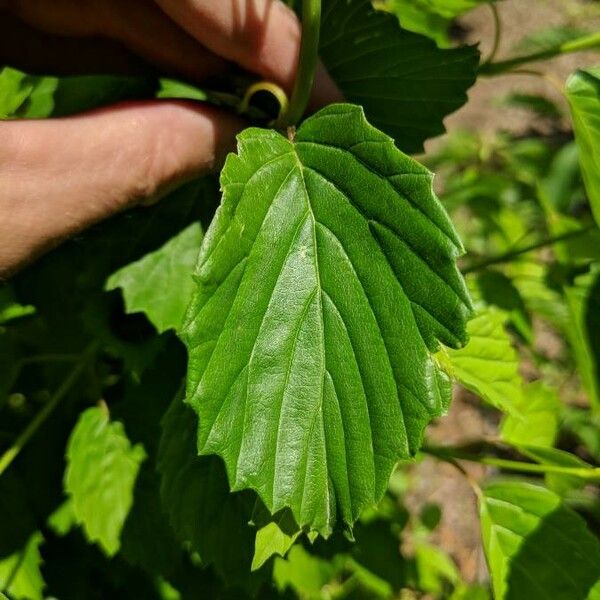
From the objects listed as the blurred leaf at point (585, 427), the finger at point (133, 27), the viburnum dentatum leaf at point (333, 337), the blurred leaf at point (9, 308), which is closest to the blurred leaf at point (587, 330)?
the viburnum dentatum leaf at point (333, 337)

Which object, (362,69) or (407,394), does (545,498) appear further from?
(362,69)

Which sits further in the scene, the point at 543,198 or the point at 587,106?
the point at 543,198

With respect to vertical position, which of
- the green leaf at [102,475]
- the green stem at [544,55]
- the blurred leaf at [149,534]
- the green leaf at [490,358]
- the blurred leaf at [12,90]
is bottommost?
the blurred leaf at [149,534]

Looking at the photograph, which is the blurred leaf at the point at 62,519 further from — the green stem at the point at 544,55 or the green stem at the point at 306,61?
the green stem at the point at 544,55

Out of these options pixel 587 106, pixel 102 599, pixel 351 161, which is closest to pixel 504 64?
pixel 587 106

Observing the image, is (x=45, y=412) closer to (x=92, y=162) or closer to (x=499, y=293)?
(x=92, y=162)

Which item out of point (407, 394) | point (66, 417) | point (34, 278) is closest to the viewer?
point (407, 394)

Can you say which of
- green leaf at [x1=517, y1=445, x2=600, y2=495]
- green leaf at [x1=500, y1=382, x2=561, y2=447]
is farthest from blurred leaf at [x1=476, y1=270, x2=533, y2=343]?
green leaf at [x1=517, y1=445, x2=600, y2=495]

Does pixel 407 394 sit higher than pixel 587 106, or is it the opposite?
pixel 587 106
